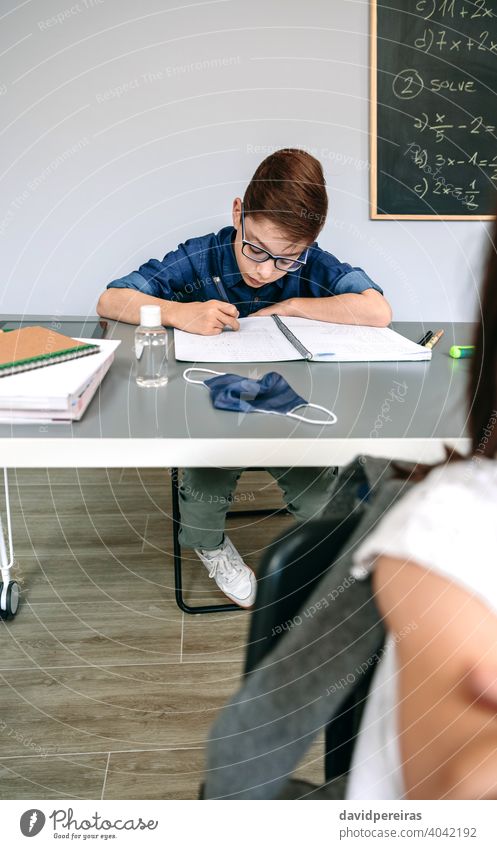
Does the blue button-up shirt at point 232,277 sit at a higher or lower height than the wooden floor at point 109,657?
higher

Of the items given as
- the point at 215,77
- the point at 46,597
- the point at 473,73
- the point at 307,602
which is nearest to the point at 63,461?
the point at 307,602

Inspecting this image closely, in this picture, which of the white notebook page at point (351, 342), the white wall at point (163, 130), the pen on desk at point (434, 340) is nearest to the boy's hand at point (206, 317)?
the white notebook page at point (351, 342)

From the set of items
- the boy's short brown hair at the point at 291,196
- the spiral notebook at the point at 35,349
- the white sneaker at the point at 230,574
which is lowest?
the white sneaker at the point at 230,574

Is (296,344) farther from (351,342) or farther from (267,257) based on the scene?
(267,257)

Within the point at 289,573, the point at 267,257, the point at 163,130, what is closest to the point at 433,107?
the point at 163,130

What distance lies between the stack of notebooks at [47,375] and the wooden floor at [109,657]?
552 mm

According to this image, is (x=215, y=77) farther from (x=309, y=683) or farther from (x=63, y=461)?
(x=309, y=683)

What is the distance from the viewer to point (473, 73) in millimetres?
2270

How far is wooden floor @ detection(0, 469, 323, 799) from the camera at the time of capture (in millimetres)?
1140

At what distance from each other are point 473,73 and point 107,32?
3.72 feet

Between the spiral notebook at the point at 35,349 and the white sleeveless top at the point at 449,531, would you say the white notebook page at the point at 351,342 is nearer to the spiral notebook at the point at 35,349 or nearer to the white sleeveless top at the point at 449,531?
the spiral notebook at the point at 35,349

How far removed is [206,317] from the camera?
4.57ft

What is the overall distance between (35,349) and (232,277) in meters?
0.81

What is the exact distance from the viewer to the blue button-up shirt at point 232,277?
5.54 ft
